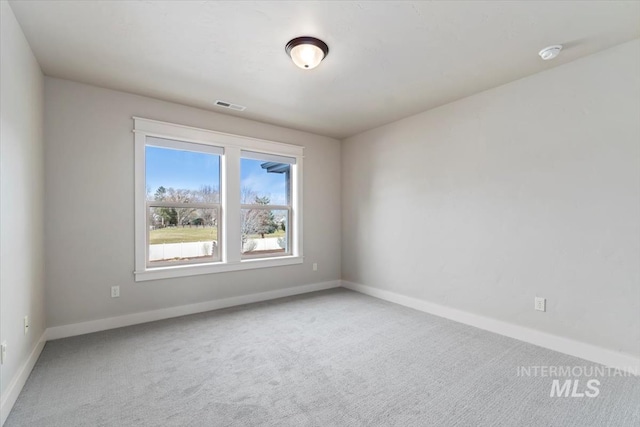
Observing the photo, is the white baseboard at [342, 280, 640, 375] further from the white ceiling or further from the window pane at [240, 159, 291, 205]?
the white ceiling

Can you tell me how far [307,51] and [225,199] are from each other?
2.28m

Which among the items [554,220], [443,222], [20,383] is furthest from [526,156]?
[20,383]

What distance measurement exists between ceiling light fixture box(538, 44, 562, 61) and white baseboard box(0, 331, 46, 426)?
4463 mm

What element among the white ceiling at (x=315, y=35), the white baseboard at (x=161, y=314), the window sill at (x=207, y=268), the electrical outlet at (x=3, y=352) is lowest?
the white baseboard at (x=161, y=314)

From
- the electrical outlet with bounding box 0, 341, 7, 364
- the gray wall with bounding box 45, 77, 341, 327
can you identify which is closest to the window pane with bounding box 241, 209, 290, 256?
the gray wall with bounding box 45, 77, 341, 327

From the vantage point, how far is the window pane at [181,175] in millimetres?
3580

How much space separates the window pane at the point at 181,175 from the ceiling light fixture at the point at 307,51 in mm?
2027

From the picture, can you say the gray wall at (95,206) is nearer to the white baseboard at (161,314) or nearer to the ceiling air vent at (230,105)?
the white baseboard at (161,314)

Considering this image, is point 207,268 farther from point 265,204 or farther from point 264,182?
point 264,182

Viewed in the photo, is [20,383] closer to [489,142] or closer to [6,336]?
[6,336]

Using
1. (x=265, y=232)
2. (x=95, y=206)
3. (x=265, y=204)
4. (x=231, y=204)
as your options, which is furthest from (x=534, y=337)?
(x=95, y=206)

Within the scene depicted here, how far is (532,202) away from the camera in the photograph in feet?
9.48

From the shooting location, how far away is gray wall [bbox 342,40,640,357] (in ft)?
7.89

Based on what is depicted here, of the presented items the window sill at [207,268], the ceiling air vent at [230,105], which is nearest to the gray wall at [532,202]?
the window sill at [207,268]
